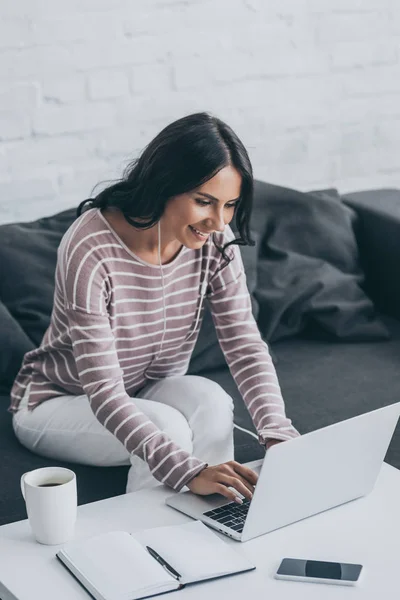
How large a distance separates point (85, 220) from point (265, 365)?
411mm

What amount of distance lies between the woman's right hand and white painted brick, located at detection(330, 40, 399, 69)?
67.3 inches

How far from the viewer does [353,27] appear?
285 centimetres

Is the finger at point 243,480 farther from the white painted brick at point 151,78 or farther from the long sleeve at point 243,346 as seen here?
the white painted brick at point 151,78

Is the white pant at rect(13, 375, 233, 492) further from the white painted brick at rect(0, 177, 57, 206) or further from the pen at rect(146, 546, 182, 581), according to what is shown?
the white painted brick at rect(0, 177, 57, 206)

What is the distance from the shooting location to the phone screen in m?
1.22

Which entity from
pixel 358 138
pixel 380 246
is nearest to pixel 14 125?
pixel 380 246

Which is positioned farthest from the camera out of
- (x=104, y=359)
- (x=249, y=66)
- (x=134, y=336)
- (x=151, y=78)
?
(x=249, y=66)

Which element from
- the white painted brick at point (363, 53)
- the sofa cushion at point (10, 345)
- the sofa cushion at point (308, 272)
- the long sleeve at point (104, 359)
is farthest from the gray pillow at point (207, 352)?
the white painted brick at point (363, 53)

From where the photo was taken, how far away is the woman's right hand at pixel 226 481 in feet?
4.63

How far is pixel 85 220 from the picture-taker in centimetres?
173

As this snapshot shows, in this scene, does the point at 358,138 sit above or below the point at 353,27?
below

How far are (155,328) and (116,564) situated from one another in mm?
644

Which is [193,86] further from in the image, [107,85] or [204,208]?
[204,208]

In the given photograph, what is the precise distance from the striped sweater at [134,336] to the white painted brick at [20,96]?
758 mm
